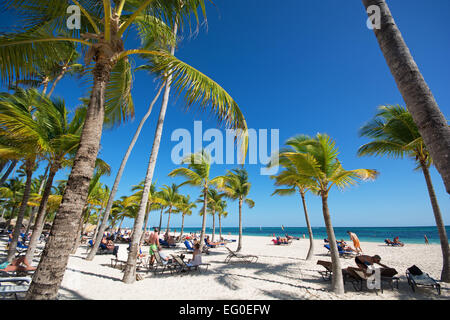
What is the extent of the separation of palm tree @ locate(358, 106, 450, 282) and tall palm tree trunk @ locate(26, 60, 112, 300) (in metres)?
8.91

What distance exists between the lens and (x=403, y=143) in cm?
767

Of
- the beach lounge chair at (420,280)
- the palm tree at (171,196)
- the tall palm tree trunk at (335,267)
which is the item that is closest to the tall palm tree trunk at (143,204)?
the tall palm tree trunk at (335,267)

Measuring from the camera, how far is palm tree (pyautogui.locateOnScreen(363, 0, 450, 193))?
167cm

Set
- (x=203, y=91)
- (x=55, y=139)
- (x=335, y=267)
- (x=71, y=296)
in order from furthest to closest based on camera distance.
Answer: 1. (x=55, y=139)
2. (x=335, y=267)
3. (x=71, y=296)
4. (x=203, y=91)

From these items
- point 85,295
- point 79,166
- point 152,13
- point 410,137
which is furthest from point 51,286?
point 410,137

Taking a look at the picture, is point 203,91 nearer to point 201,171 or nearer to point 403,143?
point 403,143

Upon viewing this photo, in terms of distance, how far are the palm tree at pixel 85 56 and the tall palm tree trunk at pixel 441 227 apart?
9.50m

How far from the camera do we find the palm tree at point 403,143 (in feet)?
22.1

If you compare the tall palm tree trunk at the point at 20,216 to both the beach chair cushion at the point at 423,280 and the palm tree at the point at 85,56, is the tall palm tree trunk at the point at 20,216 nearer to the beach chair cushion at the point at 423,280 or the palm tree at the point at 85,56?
the palm tree at the point at 85,56

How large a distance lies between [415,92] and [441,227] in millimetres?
8098

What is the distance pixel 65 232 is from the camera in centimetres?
Answer: 221

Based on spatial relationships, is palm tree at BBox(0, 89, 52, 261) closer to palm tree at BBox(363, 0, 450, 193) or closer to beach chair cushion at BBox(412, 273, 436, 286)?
palm tree at BBox(363, 0, 450, 193)

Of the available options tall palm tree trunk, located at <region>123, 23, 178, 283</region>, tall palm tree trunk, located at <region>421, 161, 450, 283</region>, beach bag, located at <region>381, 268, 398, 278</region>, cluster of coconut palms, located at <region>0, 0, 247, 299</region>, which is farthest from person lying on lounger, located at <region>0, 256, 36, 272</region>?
tall palm tree trunk, located at <region>421, 161, 450, 283</region>

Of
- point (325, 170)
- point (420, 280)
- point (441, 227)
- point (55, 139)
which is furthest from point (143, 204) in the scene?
point (441, 227)
